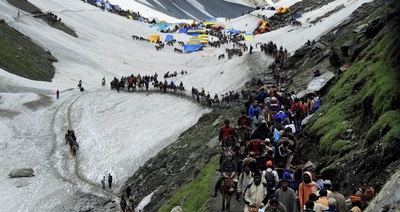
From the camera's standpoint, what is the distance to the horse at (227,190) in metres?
16.6

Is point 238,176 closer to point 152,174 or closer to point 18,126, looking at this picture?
point 152,174

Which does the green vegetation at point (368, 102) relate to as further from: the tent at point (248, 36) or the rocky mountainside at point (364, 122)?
the tent at point (248, 36)

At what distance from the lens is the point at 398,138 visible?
1366cm

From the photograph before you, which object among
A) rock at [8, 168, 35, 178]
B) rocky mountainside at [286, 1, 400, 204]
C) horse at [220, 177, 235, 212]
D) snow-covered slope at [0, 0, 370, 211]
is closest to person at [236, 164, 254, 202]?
horse at [220, 177, 235, 212]

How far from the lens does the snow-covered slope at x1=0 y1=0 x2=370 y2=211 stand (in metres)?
35.8

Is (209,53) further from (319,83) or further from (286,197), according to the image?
(286,197)

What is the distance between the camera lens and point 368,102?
60.6 feet

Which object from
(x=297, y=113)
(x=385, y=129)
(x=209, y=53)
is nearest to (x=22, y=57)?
(x=209, y=53)

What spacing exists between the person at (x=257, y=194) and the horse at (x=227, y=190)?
2.32 m

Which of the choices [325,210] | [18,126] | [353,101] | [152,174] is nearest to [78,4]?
[18,126]

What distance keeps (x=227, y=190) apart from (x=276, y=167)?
5.40 feet

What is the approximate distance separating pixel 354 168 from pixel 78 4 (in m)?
108

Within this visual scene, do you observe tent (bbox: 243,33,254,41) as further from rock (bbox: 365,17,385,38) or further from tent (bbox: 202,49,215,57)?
rock (bbox: 365,17,385,38)

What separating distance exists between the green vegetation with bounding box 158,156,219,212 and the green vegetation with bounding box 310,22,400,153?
4205 mm
